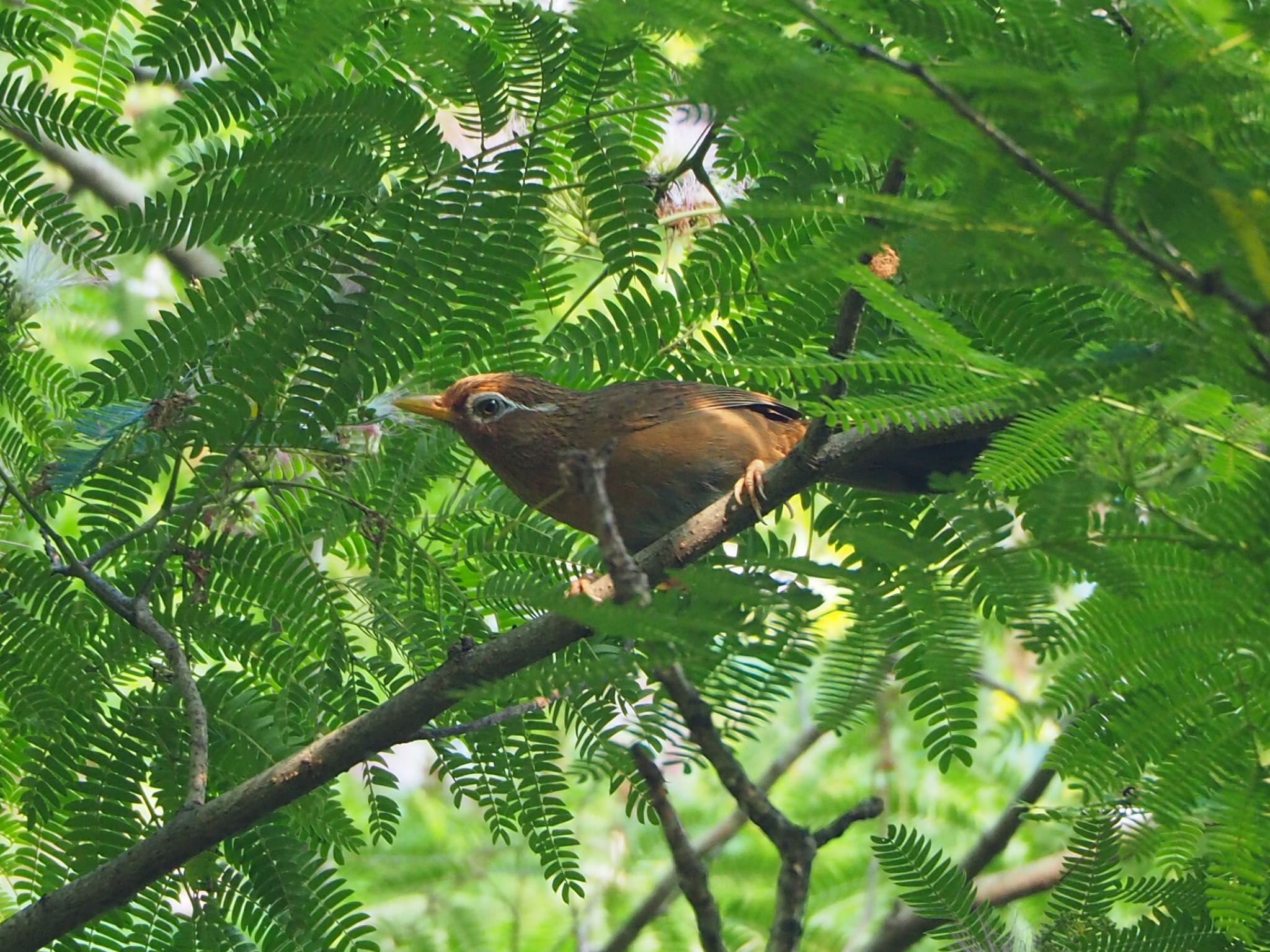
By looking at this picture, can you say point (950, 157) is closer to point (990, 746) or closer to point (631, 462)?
point (631, 462)

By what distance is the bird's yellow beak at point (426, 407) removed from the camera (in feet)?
14.9

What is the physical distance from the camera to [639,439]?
489 cm

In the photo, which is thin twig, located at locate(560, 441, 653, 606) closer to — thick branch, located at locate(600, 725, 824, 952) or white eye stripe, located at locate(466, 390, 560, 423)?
white eye stripe, located at locate(466, 390, 560, 423)

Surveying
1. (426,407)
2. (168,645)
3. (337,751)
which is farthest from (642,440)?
(168,645)

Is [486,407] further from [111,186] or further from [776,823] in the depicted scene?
[111,186]

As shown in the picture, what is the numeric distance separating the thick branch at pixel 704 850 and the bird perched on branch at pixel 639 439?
4.71 ft

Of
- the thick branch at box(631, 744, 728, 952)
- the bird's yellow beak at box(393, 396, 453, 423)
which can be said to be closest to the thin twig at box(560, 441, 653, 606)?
the thick branch at box(631, 744, 728, 952)

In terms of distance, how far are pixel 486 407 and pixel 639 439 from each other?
579 mm

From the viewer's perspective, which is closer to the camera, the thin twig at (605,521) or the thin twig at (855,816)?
the thin twig at (605,521)

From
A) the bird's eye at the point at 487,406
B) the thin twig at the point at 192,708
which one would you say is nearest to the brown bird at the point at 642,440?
the bird's eye at the point at 487,406

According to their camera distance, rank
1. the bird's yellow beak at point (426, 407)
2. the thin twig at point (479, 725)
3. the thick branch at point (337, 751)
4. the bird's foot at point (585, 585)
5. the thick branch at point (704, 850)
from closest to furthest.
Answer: the thick branch at point (337, 751) → the thin twig at point (479, 725) → the bird's foot at point (585, 585) → the bird's yellow beak at point (426, 407) → the thick branch at point (704, 850)

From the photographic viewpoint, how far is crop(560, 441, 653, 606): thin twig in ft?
7.16

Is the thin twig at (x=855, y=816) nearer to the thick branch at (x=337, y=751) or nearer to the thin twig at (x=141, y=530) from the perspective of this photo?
the thick branch at (x=337, y=751)

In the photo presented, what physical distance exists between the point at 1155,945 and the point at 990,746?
4290 millimetres
